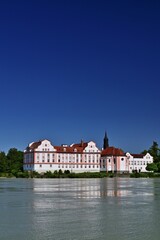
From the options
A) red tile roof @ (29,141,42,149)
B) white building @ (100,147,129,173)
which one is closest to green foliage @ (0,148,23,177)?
red tile roof @ (29,141,42,149)

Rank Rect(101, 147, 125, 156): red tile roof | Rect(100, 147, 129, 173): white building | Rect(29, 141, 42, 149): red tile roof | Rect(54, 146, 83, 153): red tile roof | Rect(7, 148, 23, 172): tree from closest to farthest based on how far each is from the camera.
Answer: Rect(29, 141, 42, 149): red tile roof < Rect(54, 146, 83, 153): red tile roof < Rect(7, 148, 23, 172): tree < Rect(100, 147, 129, 173): white building < Rect(101, 147, 125, 156): red tile roof

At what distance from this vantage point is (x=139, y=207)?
20406 millimetres

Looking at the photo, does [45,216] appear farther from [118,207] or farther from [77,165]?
[77,165]

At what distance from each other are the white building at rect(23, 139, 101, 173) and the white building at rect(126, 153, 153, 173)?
13.8m

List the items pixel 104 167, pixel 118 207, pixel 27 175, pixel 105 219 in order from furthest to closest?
pixel 104 167
pixel 27 175
pixel 118 207
pixel 105 219

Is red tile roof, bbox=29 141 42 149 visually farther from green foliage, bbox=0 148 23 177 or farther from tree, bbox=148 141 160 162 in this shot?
tree, bbox=148 141 160 162

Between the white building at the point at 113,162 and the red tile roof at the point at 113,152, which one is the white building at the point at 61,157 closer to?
the white building at the point at 113,162

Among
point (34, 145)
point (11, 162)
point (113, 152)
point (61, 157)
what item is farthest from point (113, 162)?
point (11, 162)

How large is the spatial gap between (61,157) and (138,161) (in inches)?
1183

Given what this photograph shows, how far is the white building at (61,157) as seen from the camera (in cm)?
10719

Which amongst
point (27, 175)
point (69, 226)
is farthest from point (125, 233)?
point (27, 175)

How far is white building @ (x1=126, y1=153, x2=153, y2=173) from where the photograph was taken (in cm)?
12431

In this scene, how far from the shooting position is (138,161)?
126375mm

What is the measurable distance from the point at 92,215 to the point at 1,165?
310ft
